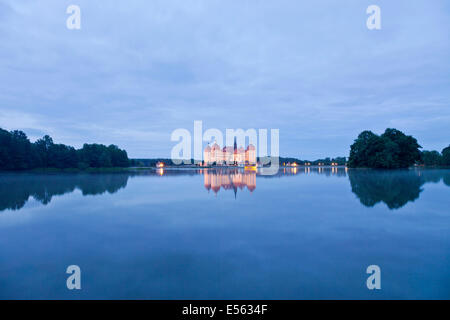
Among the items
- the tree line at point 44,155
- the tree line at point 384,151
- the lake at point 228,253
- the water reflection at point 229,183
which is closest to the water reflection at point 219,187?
the water reflection at point 229,183

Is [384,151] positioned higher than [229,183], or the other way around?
[384,151]

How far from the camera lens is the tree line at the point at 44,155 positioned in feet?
215

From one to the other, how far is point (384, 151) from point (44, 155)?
10396 cm

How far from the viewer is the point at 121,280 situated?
17.5 feet

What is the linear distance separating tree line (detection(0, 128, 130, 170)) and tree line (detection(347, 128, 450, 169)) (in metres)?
90.1

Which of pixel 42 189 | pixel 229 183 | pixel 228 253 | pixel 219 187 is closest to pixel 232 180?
pixel 229 183

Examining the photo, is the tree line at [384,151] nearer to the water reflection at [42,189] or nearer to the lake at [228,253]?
the lake at [228,253]

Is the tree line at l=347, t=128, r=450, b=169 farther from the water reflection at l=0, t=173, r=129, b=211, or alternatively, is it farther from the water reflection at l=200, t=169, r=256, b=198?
the water reflection at l=0, t=173, r=129, b=211

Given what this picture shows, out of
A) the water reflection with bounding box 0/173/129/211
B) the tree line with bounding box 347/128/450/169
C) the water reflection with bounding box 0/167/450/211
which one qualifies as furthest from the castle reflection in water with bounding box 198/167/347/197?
the tree line with bounding box 347/128/450/169

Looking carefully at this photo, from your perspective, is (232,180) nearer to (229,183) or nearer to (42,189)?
(229,183)

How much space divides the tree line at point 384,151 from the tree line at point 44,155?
296 ft

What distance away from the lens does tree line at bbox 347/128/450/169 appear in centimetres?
6359

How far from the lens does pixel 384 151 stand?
63.0 m
